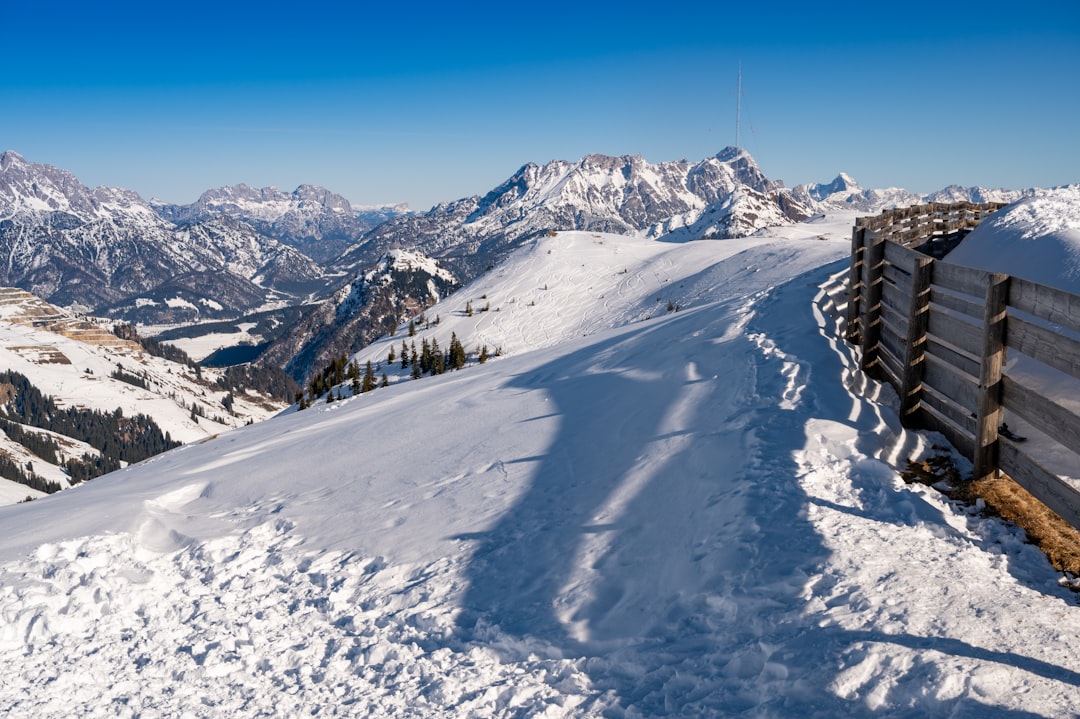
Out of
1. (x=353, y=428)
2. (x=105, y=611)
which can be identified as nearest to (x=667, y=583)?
(x=105, y=611)

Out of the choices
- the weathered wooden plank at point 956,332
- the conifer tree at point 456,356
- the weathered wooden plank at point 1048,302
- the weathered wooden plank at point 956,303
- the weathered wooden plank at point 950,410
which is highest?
the weathered wooden plank at point 1048,302

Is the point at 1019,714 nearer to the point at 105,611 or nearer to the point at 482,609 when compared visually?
the point at 482,609

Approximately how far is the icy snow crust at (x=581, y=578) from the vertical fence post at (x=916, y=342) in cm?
39

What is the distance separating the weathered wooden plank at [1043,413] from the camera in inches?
223

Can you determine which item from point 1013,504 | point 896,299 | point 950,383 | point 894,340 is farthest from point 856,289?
point 1013,504

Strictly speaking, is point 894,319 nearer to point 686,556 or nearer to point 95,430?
point 686,556

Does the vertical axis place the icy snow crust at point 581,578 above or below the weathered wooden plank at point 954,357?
below

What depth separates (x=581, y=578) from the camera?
22.7 ft

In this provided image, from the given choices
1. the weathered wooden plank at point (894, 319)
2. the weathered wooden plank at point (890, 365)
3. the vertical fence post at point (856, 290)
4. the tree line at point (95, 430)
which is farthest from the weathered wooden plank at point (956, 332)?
the tree line at point (95, 430)

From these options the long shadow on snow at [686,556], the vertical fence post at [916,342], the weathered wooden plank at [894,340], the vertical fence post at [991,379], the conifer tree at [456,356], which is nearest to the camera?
the long shadow on snow at [686,556]

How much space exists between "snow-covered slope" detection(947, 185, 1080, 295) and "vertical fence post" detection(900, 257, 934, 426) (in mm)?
4260

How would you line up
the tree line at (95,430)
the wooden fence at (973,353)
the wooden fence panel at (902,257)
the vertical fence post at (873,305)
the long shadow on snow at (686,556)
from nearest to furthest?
1. the long shadow on snow at (686,556)
2. the wooden fence at (973,353)
3. the wooden fence panel at (902,257)
4. the vertical fence post at (873,305)
5. the tree line at (95,430)

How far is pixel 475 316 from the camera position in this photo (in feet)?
219

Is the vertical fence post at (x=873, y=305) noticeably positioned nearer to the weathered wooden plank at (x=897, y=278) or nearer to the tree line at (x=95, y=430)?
the weathered wooden plank at (x=897, y=278)
